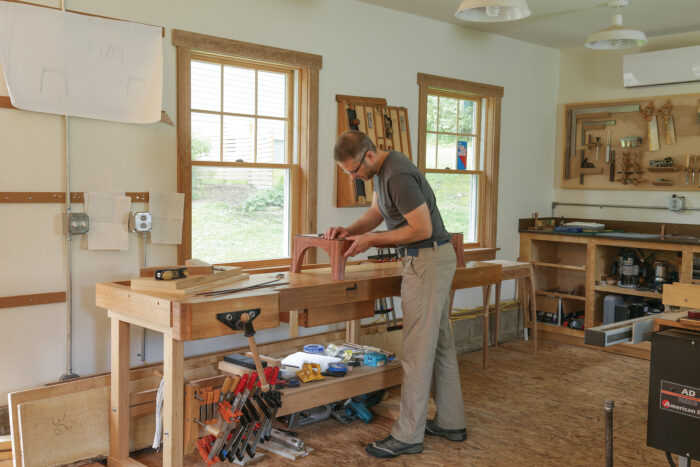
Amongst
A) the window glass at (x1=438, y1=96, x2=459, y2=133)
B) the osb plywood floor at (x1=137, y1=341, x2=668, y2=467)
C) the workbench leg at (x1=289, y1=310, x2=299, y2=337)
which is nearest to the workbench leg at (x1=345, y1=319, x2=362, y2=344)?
the workbench leg at (x1=289, y1=310, x2=299, y2=337)

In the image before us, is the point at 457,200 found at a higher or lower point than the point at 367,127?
lower

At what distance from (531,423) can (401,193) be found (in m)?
1.93

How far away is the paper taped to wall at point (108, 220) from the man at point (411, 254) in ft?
4.20

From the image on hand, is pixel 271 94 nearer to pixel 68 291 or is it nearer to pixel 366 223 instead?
pixel 366 223

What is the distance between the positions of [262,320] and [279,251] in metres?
1.88

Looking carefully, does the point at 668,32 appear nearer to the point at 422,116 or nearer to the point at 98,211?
the point at 422,116

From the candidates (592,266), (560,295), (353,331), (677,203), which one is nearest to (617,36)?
(677,203)

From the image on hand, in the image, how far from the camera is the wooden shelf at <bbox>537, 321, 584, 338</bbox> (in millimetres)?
6406

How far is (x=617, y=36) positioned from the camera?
501 cm

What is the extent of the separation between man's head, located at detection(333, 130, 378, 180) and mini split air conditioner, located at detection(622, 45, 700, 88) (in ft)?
13.1

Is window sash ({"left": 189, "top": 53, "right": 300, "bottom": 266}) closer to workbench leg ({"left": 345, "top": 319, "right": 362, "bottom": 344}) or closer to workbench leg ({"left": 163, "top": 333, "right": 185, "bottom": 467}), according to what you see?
workbench leg ({"left": 345, "top": 319, "right": 362, "bottom": 344})

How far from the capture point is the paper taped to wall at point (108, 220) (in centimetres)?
381

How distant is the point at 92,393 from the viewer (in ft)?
11.6

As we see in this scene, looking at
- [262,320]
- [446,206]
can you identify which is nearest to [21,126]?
[262,320]
